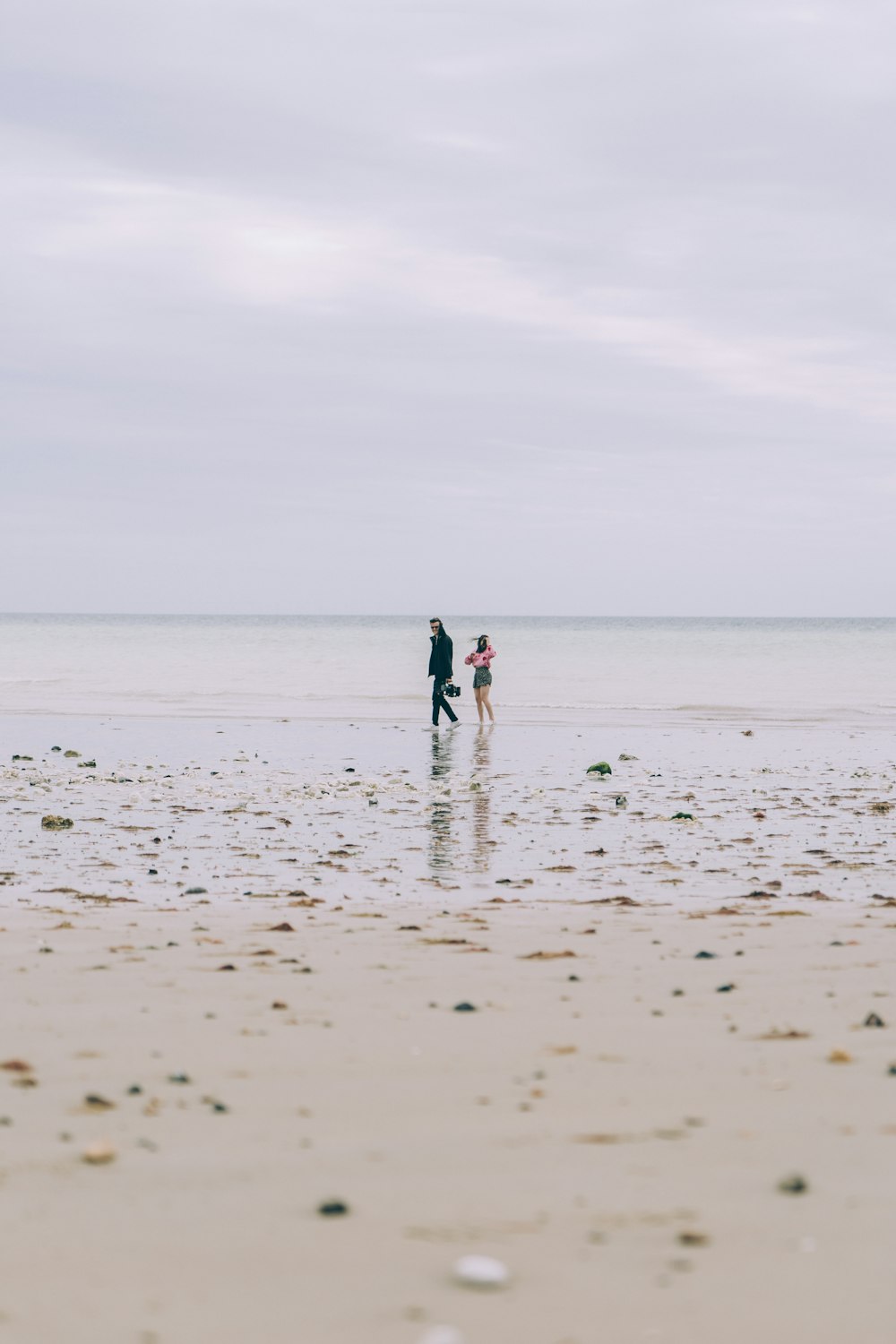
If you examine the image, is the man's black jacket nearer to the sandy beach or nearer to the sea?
the sea

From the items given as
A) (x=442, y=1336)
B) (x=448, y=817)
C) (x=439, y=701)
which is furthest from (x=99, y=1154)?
(x=439, y=701)

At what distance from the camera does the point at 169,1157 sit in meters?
4.55

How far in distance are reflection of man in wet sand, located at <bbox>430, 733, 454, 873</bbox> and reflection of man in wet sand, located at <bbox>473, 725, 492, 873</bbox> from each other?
10.5 inches

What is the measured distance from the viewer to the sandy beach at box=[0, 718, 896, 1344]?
3.57 meters

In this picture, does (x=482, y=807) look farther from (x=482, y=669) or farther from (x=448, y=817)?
(x=482, y=669)

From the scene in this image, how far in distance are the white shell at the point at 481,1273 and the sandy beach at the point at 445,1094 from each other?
4 cm

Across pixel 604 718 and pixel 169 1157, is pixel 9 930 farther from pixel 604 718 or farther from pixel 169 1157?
pixel 604 718

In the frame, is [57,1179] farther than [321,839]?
No

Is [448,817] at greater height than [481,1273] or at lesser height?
lesser

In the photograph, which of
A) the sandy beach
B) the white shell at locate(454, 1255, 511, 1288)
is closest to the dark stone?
the sandy beach

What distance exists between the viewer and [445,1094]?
208 inches

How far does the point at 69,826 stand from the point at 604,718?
21.0m

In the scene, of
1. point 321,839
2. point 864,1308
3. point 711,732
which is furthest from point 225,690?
point 864,1308

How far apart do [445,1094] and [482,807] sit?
434 inches
